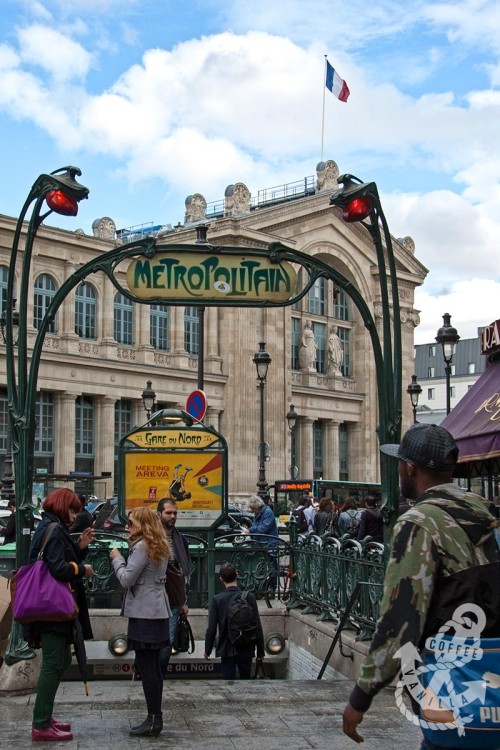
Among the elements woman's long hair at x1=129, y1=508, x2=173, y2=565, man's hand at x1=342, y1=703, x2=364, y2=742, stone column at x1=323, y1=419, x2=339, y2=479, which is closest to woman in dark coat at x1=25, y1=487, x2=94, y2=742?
woman's long hair at x1=129, y1=508, x2=173, y2=565

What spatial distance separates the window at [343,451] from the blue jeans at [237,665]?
57.8 meters

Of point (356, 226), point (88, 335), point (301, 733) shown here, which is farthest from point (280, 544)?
point (356, 226)

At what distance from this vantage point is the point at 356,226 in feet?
227

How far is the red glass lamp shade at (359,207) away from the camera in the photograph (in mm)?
11234

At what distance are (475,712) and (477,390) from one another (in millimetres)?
7432

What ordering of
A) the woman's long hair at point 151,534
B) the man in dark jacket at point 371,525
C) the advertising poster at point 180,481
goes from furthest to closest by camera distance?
the man in dark jacket at point 371,525
the advertising poster at point 180,481
the woman's long hair at point 151,534

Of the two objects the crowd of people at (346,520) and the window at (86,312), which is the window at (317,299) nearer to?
the window at (86,312)

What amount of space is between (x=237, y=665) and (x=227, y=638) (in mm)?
443

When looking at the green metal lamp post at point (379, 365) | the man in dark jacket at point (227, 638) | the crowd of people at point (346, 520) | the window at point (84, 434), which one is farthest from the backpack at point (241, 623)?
the window at point (84, 434)

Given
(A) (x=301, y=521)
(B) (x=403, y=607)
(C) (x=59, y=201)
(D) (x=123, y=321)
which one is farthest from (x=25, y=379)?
(D) (x=123, y=321)

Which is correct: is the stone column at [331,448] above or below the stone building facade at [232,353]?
below

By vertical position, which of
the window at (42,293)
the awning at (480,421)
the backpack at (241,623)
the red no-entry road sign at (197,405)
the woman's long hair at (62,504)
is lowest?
the backpack at (241,623)

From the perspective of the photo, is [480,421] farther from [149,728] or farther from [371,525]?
[371,525]

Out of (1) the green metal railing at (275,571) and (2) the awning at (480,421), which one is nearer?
(2) the awning at (480,421)
